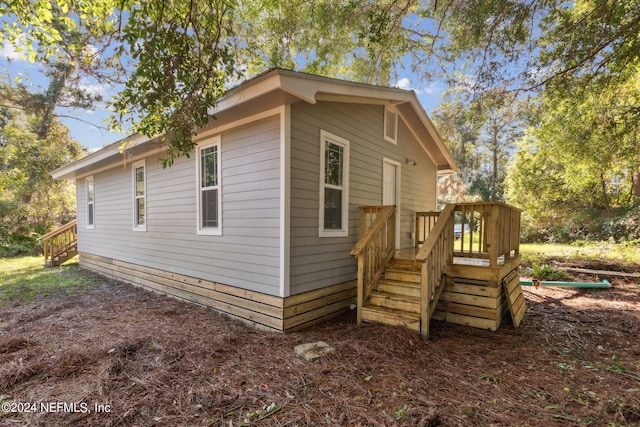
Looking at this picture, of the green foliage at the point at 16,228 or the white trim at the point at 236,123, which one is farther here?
the green foliage at the point at 16,228

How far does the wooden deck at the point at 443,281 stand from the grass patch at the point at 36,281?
20.7 feet

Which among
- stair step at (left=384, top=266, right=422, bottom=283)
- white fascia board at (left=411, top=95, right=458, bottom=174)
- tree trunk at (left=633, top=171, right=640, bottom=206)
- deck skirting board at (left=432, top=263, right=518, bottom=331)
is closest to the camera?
deck skirting board at (left=432, top=263, right=518, bottom=331)

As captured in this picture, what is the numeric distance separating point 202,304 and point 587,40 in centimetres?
815

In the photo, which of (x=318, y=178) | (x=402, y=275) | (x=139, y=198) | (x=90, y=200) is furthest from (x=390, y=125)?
(x=90, y=200)

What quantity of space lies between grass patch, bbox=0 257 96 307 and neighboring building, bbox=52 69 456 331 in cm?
134

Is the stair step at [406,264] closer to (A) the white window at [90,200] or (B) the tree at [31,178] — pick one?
(A) the white window at [90,200]

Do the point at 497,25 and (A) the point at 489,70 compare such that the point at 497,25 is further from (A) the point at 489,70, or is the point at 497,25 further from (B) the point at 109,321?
(B) the point at 109,321

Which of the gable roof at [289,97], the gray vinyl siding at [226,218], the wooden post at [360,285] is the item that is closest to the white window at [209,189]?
the gray vinyl siding at [226,218]

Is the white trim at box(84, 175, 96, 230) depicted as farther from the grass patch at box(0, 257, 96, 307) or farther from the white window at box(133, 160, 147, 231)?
the white window at box(133, 160, 147, 231)

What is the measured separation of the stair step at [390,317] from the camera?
383cm

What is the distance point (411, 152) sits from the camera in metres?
7.51

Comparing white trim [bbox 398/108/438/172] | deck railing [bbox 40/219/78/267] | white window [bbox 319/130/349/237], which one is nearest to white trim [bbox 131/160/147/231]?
white window [bbox 319/130/349/237]

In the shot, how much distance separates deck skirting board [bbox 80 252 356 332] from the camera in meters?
4.10

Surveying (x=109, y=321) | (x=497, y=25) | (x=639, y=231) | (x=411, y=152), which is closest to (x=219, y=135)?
(x=109, y=321)
